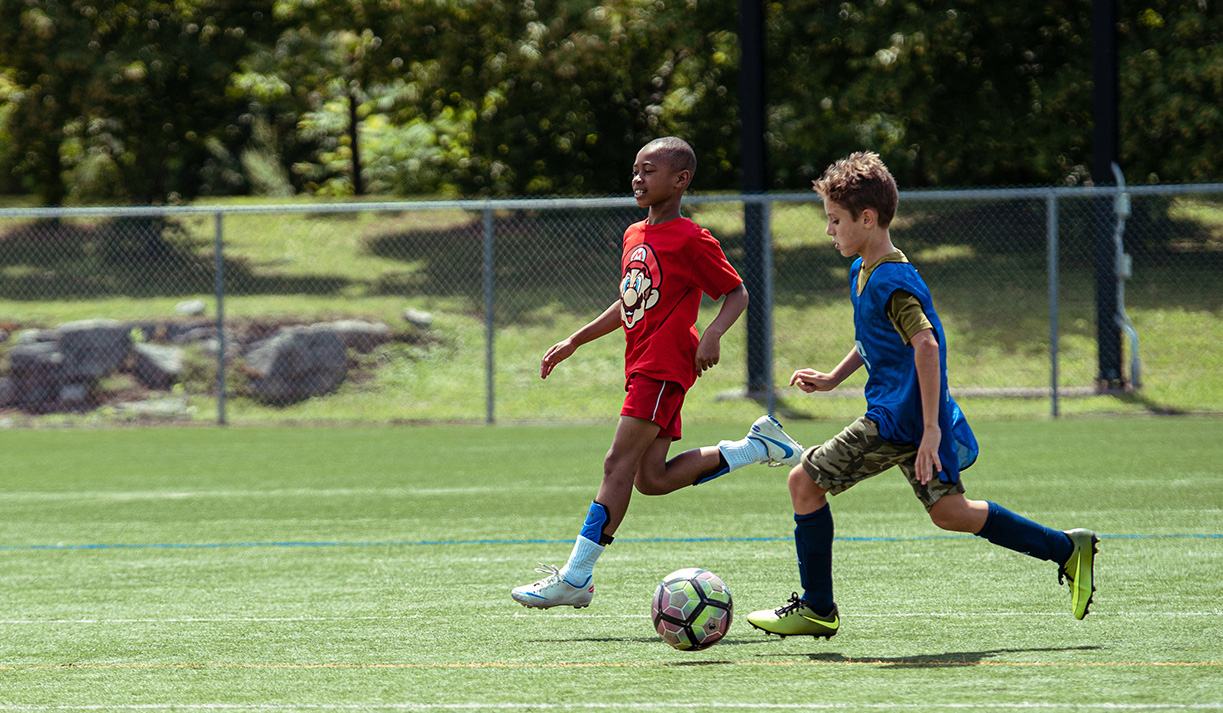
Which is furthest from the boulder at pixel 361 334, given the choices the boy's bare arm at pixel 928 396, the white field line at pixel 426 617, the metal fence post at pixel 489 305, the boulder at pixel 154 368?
the boy's bare arm at pixel 928 396

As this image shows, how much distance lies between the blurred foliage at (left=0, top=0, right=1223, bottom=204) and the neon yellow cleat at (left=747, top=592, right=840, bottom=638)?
54.9ft

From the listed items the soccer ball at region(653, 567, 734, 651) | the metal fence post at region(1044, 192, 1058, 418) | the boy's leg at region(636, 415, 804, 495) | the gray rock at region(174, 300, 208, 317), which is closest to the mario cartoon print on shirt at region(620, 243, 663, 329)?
the boy's leg at region(636, 415, 804, 495)

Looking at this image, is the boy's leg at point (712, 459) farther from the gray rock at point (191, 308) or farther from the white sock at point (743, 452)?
the gray rock at point (191, 308)

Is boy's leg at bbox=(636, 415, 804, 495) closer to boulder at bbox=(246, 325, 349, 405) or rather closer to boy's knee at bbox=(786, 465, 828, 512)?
boy's knee at bbox=(786, 465, 828, 512)

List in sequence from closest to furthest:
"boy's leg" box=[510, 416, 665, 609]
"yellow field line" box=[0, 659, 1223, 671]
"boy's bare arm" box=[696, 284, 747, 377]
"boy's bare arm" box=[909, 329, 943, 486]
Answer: "yellow field line" box=[0, 659, 1223, 671] → "boy's bare arm" box=[909, 329, 943, 486] → "boy's leg" box=[510, 416, 665, 609] → "boy's bare arm" box=[696, 284, 747, 377]

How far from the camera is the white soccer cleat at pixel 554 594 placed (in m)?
4.88

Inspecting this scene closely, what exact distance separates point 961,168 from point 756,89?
1026 centimetres

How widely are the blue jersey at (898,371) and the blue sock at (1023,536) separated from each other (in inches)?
10.5

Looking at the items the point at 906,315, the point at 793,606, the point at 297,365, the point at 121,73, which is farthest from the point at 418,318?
the point at 906,315

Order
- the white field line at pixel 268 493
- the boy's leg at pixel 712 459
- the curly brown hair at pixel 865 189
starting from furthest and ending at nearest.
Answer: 1. the white field line at pixel 268 493
2. the boy's leg at pixel 712 459
3. the curly brown hair at pixel 865 189

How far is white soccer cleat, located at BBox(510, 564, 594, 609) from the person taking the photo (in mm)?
4879

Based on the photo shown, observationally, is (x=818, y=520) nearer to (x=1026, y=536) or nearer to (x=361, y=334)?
(x=1026, y=536)

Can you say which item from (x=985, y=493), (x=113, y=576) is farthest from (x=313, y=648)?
(x=985, y=493)

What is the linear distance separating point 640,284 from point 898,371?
1179 millimetres
